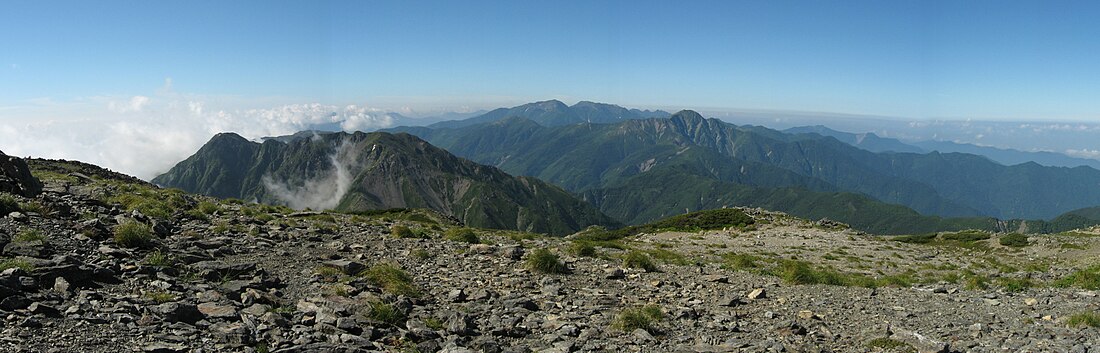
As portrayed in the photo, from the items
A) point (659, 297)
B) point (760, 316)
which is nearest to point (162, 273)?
point (659, 297)

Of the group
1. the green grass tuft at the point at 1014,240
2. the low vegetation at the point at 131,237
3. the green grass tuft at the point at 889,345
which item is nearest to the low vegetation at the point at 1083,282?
the green grass tuft at the point at 889,345

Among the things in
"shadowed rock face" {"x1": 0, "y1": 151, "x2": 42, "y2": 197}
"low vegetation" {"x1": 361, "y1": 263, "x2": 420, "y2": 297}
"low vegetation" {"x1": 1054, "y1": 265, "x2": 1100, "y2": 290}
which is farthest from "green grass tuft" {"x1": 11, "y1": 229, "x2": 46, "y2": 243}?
"low vegetation" {"x1": 1054, "y1": 265, "x2": 1100, "y2": 290}

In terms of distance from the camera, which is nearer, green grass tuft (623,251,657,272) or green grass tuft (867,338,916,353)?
green grass tuft (867,338,916,353)

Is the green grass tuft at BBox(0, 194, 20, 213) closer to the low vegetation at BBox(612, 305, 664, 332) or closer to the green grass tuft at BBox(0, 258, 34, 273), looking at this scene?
the green grass tuft at BBox(0, 258, 34, 273)

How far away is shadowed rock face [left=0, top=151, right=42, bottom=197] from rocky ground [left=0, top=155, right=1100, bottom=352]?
0.89ft

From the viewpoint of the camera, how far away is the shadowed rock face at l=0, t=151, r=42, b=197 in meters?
19.8

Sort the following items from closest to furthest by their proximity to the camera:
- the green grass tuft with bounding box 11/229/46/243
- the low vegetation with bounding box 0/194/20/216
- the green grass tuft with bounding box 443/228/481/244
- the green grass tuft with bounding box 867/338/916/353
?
the green grass tuft with bounding box 867/338/916/353
the green grass tuft with bounding box 11/229/46/243
the low vegetation with bounding box 0/194/20/216
the green grass tuft with bounding box 443/228/481/244

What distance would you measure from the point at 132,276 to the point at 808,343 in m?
15.1

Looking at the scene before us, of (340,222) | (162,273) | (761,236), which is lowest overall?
(761,236)

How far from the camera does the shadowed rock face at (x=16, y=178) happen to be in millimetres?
19784

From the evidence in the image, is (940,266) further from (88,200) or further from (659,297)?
(88,200)

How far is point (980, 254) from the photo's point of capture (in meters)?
40.9

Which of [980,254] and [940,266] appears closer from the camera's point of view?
[940,266]

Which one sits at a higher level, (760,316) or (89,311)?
(89,311)
